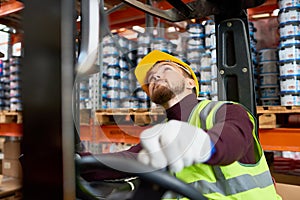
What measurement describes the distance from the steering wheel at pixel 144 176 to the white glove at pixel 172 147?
40mm

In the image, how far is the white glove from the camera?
0.78 metres

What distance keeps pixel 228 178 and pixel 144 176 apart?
61 cm

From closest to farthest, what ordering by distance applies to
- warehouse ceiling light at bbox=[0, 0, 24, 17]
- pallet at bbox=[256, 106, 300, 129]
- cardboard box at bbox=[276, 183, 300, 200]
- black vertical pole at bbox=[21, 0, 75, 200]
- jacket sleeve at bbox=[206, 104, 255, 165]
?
black vertical pole at bbox=[21, 0, 75, 200]
jacket sleeve at bbox=[206, 104, 255, 165]
cardboard box at bbox=[276, 183, 300, 200]
pallet at bbox=[256, 106, 300, 129]
warehouse ceiling light at bbox=[0, 0, 24, 17]

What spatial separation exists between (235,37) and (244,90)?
0.28m

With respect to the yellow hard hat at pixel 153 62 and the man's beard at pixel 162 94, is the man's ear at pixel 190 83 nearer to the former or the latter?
the yellow hard hat at pixel 153 62

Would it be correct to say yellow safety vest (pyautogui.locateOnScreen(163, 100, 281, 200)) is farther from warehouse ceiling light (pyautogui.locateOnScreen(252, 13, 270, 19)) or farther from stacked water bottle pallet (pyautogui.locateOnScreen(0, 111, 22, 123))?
warehouse ceiling light (pyautogui.locateOnScreen(252, 13, 270, 19))

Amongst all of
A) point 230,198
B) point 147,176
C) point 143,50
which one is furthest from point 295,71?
point 147,176

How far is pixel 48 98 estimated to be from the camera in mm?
678

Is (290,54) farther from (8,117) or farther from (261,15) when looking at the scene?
(8,117)

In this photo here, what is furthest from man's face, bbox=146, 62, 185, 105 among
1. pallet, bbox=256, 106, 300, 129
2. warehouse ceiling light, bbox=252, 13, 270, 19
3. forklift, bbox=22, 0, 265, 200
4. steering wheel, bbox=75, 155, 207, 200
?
warehouse ceiling light, bbox=252, 13, 270, 19

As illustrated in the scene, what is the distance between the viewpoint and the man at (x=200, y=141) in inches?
31.8

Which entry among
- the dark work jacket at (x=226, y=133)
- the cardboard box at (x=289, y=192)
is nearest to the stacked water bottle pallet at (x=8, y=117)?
the dark work jacket at (x=226, y=133)

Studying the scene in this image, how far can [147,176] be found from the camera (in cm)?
85

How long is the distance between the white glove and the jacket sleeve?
136 mm
